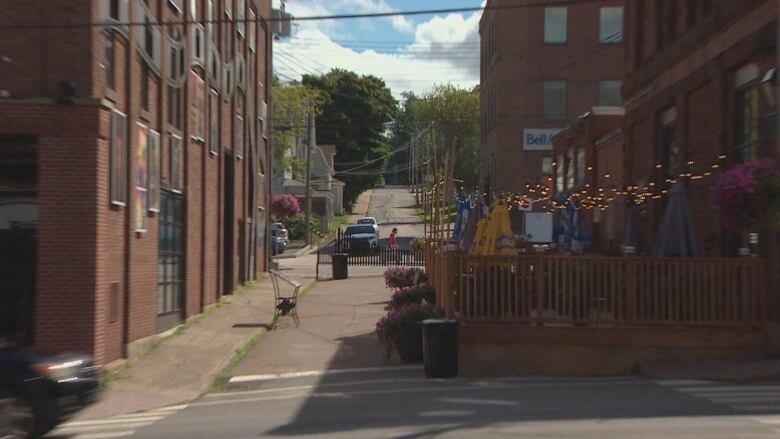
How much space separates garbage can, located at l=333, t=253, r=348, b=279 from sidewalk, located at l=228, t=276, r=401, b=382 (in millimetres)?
6134

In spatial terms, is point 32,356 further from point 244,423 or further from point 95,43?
point 95,43

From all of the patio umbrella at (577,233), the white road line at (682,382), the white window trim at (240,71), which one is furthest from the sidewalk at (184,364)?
the patio umbrella at (577,233)

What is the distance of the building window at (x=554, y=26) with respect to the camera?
142 feet

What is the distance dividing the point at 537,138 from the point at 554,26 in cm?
579

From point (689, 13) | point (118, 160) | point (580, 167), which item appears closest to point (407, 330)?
point (118, 160)

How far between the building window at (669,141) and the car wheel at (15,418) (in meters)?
14.4

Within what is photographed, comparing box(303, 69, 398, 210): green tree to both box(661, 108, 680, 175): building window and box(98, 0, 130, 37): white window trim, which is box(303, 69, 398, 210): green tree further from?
box(98, 0, 130, 37): white window trim

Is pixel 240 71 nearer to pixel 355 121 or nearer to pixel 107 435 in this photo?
pixel 107 435

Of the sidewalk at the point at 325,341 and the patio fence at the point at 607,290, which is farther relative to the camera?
the sidewalk at the point at 325,341

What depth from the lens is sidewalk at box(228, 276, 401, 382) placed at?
1480cm

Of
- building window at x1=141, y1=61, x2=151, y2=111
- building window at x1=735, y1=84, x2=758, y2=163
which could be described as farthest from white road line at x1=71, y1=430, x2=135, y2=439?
building window at x1=735, y1=84, x2=758, y2=163

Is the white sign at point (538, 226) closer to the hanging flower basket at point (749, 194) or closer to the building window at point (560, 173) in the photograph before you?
the building window at point (560, 173)

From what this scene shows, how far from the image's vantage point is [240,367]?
1482 cm

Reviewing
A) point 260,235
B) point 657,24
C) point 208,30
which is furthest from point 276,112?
point 657,24
